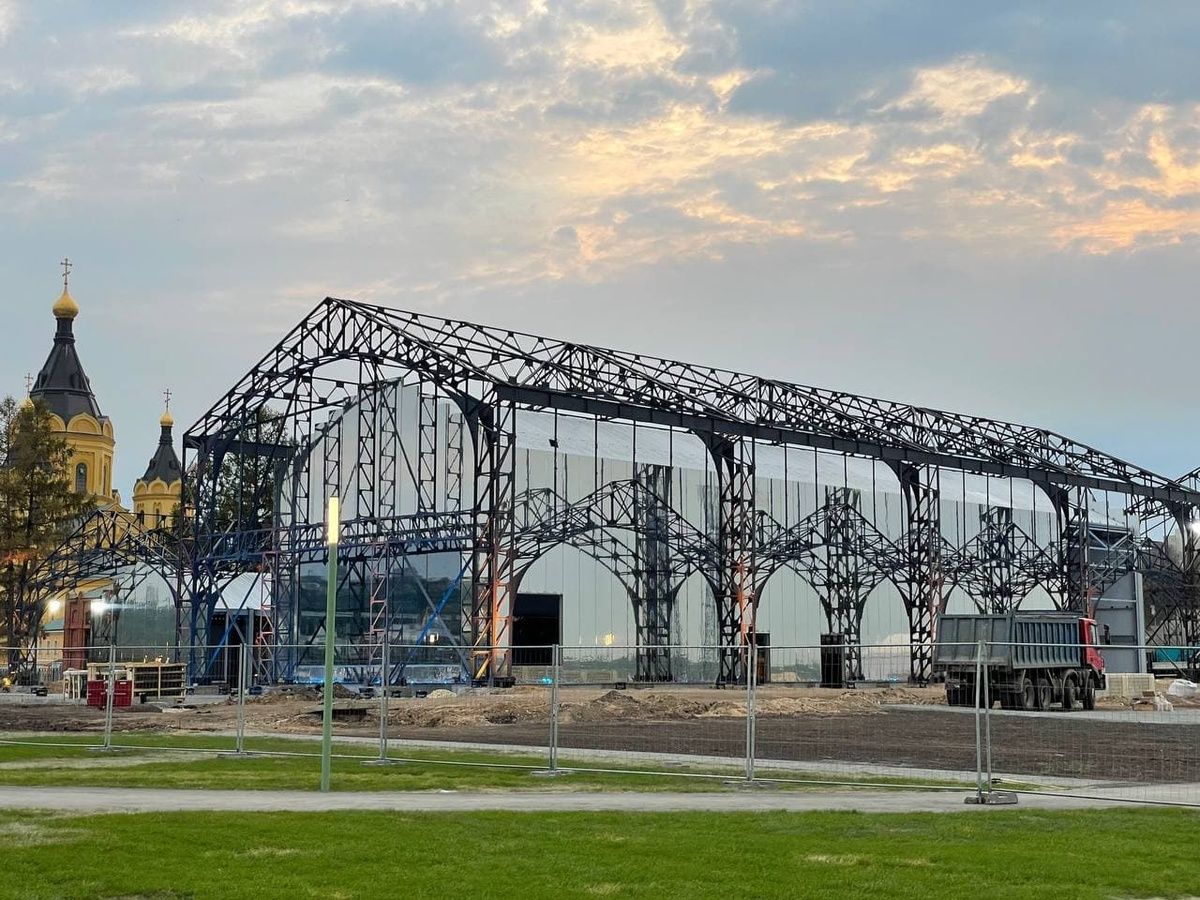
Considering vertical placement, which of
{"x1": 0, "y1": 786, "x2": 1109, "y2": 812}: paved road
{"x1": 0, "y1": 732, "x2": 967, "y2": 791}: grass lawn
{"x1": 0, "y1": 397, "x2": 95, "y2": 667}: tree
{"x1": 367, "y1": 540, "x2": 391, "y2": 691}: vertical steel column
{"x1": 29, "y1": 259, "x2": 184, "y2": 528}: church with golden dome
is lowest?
{"x1": 0, "y1": 732, "x2": 967, "y2": 791}: grass lawn

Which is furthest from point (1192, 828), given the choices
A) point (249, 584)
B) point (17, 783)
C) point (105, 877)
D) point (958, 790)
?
point (249, 584)

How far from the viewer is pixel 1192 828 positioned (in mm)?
16688

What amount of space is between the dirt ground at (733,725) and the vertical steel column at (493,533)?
3.49 m

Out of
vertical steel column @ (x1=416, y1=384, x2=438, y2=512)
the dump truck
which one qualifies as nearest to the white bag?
the dump truck

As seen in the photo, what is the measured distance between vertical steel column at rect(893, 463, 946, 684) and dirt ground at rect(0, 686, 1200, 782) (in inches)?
705

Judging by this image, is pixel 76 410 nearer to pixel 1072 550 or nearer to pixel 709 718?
pixel 1072 550

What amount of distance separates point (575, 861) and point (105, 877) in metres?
4.05

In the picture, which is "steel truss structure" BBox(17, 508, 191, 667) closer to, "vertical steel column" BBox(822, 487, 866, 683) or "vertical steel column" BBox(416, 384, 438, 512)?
Answer: "vertical steel column" BBox(416, 384, 438, 512)

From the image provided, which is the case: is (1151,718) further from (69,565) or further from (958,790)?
(69,565)

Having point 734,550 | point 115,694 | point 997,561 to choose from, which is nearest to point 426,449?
point 734,550

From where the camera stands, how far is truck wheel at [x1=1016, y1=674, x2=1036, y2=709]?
44625mm

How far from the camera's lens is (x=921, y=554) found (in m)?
72.2

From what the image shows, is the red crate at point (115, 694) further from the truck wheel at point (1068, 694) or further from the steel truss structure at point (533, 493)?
the truck wheel at point (1068, 694)

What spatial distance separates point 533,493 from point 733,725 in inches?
912
